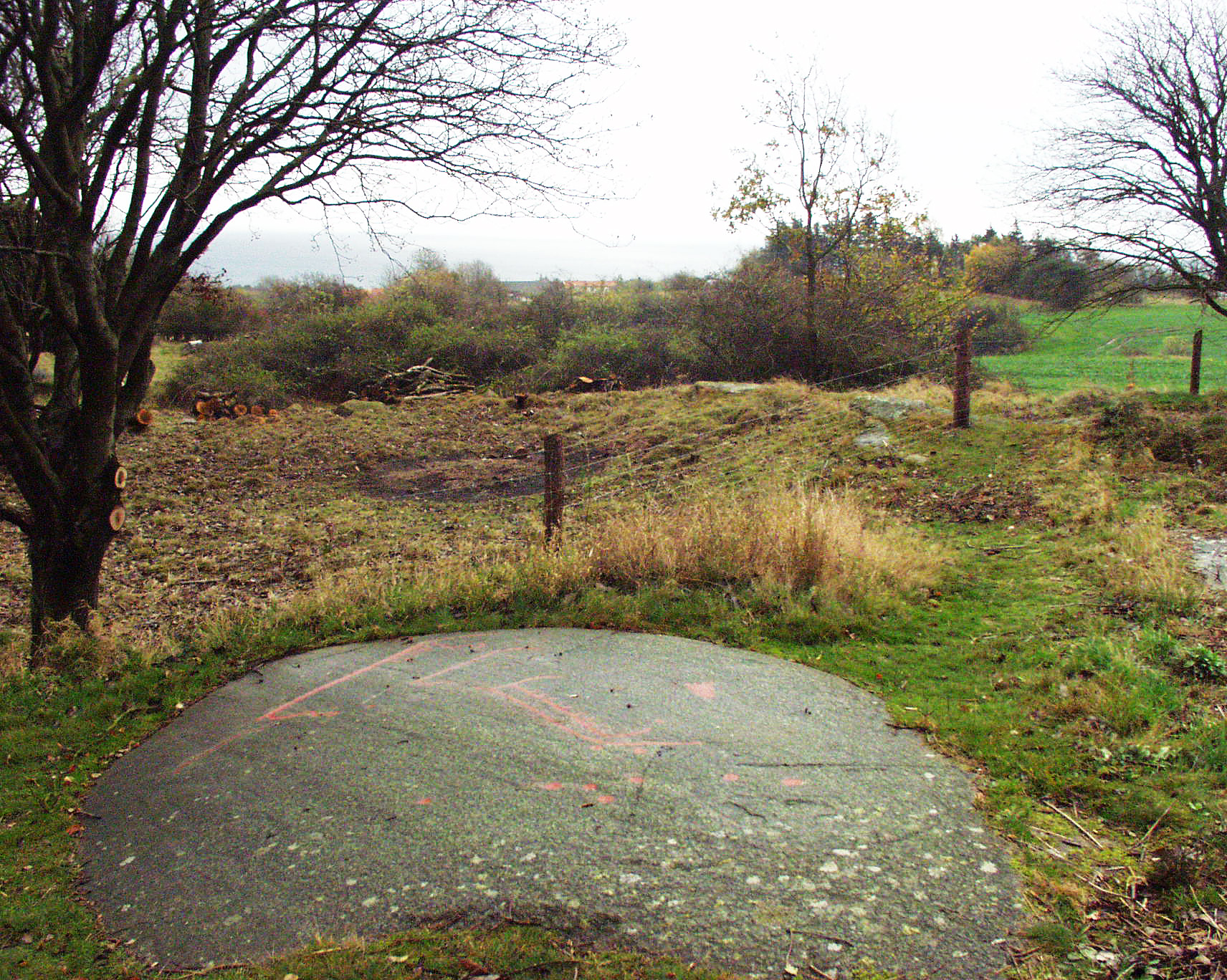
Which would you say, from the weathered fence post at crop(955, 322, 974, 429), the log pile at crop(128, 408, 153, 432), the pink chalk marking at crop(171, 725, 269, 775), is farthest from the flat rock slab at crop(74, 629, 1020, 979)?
the log pile at crop(128, 408, 153, 432)

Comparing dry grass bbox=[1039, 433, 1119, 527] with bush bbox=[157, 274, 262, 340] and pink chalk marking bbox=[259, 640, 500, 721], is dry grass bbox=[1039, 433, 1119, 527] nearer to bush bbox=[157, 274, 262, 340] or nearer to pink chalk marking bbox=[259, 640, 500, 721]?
pink chalk marking bbox=[259, 640, 500, 721]

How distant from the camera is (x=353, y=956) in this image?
2854 millimetres

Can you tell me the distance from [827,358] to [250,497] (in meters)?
15.0

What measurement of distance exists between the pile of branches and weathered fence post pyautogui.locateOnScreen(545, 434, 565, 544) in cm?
1638

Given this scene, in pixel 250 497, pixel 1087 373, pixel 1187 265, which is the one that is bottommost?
pixel 250 497

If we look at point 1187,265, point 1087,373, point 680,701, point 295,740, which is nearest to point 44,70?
point 295,740

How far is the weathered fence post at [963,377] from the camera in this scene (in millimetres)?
12562

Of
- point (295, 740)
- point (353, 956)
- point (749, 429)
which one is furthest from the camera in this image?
point (749, 429)

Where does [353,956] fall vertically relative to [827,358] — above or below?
below

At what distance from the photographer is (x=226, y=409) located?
66.0 ft

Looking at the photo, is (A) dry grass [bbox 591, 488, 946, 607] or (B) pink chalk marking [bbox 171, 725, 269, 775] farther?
(A) dry grass [bbox 591, 488, 946, 607]

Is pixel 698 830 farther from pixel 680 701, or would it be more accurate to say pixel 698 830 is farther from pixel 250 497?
pixel 250 497

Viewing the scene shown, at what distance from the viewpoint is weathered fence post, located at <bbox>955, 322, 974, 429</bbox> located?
12.6 meters

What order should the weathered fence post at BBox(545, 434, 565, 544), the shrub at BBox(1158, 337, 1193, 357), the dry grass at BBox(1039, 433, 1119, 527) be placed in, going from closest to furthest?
A: the weathered fence post at BBox(545, 434, 565, 544), the dry grass at BBox(1039, 433, 1119, 527), the shrub at BBox(1158, 337, 1193, 357)
